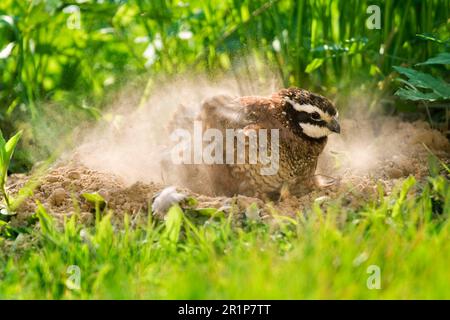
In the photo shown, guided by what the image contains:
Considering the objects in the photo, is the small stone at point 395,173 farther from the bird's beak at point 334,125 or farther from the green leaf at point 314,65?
the green leaf at point 314,65

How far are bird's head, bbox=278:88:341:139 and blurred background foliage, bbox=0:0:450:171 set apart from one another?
89cm

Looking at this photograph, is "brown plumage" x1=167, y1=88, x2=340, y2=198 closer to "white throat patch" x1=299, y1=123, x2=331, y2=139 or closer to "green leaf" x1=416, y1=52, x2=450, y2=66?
"white throat patch" x1=299, y1=123, x2=331, y2=139

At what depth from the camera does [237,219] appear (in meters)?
4.86

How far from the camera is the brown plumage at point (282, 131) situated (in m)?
5.48

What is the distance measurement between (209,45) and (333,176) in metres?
1.69

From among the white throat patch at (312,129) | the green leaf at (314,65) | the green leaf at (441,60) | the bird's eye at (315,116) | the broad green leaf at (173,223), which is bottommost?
the broad green leaf at (173,223)

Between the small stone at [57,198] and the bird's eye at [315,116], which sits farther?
the bird's eye at [315,116]

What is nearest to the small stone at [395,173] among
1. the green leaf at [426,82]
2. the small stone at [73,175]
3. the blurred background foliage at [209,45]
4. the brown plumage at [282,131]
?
the brown plumage at [282,131]

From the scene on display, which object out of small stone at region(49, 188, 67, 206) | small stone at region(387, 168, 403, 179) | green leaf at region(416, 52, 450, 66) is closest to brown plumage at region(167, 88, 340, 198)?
small stone at region(387, 168, 403, 179)

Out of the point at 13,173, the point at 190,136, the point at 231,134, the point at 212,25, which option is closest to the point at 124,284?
the point at 231,134

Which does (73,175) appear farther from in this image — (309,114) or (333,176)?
(333,176)

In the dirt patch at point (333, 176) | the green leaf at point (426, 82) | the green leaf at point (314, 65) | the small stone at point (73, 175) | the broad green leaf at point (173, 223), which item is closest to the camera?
the broad green leaf at point (173, 223)
